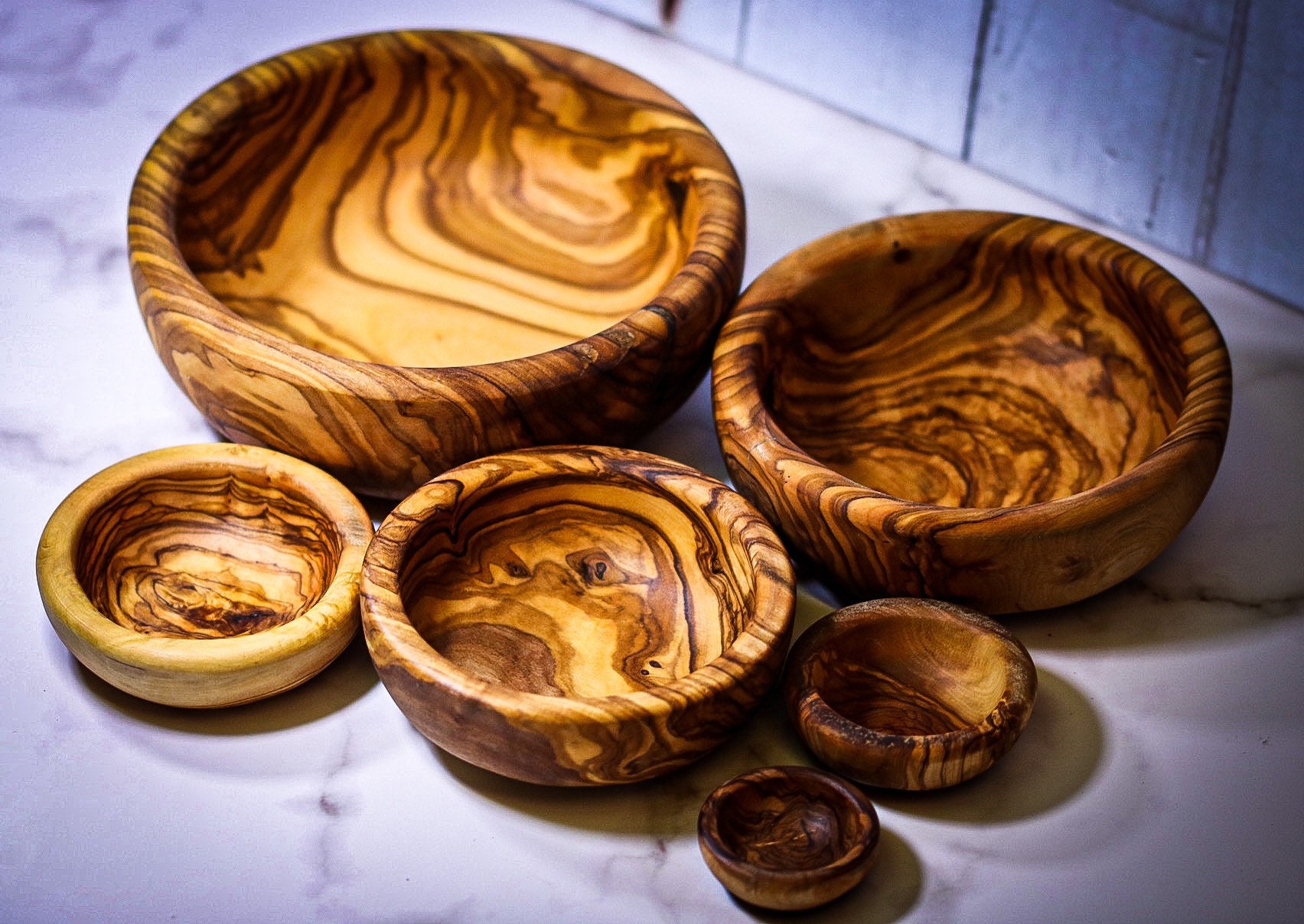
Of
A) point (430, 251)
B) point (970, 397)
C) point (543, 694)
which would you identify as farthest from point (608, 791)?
point (430, 251)

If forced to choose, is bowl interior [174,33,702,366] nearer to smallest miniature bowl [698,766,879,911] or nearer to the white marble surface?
the white marble surface

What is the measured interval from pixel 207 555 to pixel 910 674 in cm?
56

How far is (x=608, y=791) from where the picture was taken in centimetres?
107

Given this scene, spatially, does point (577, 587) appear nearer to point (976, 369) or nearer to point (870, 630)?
point (870, 630)

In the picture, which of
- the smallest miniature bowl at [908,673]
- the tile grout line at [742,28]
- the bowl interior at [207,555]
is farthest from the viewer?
the tile grout line at [742,28]

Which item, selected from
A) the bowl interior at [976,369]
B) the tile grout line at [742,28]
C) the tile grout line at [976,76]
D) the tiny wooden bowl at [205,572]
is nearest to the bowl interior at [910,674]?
the bowl interior at [976,369]

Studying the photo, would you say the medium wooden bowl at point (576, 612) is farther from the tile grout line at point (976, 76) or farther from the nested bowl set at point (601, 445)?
the tile grout line at point (976, 76)

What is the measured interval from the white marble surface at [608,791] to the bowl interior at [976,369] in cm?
11

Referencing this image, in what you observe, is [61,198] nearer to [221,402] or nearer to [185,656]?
[221,402]

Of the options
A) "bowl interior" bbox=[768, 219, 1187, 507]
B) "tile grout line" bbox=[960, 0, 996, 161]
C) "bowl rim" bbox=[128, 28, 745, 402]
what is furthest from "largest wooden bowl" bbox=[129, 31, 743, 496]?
"tile grout line" bbox=[960, 0, 996, 161]

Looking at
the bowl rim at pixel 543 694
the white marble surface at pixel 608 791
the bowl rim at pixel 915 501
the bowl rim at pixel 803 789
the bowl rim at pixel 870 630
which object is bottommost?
the white marble surface at pixel 608 791

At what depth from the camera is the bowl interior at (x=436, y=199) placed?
1409 millimetres

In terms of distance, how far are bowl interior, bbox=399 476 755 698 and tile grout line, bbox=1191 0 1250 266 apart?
684mm

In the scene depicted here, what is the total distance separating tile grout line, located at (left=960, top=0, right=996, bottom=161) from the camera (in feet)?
5.12
